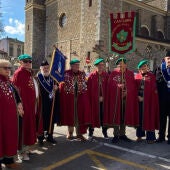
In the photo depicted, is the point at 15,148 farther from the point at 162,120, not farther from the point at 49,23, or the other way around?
the point at 49,23

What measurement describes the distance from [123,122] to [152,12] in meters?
30.2

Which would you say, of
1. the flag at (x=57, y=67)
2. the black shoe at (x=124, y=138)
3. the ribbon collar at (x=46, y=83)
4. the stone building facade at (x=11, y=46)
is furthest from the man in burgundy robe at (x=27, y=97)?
the stone building facade at (x=11, y=46)

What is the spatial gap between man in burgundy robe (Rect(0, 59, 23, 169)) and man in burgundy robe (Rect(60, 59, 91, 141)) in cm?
220

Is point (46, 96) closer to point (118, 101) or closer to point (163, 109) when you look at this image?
point (118, 101)

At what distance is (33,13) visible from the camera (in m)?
37.0

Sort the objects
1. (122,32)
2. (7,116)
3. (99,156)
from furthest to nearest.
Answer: (122,32)
(99,156)
(7,116)

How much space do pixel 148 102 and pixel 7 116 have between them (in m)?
3.43

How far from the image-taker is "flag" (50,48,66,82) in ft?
21.3

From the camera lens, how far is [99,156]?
5.86 m

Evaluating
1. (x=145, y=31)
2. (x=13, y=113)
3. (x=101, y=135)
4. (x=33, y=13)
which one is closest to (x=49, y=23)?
(x=33, y=13)

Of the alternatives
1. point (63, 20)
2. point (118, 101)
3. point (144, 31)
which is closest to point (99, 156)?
point (118, 101)

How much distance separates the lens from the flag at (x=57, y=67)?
256 inches

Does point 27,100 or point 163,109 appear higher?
point 27,100

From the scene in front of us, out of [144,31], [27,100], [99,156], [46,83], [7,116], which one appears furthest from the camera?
[144,31]
